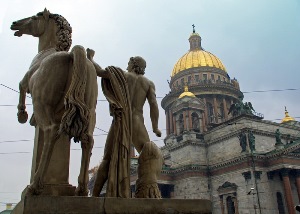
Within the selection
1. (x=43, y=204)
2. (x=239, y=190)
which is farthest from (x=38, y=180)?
(x=239, y=190)

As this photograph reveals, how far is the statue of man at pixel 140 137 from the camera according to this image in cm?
→ 477

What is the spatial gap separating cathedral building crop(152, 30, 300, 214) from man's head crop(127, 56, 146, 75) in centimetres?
3135

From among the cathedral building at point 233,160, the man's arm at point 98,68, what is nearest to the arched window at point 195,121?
the cathedral building at point 233,160

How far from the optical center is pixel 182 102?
46.4 m

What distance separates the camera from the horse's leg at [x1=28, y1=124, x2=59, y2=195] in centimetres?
378

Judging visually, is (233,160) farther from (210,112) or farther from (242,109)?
(210,112)

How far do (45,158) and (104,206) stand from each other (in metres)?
0.83

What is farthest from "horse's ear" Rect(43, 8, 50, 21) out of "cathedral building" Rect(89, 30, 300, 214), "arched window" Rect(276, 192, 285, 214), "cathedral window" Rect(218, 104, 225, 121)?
"cathedral window" Rect(218, 104, 225, 121)

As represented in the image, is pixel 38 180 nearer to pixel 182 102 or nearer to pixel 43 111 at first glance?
pixel 43 111

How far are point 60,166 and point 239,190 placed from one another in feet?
114

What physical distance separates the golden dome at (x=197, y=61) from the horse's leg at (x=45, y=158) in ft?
175

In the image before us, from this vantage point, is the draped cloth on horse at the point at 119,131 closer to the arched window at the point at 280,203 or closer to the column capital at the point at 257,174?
the column capital at the point at 257,174

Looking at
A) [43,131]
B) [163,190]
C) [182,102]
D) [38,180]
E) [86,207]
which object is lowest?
[86,207]

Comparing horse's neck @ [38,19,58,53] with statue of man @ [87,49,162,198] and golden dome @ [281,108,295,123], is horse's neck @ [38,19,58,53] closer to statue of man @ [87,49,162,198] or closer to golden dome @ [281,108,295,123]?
statue of man @ [87,49,162,198]
